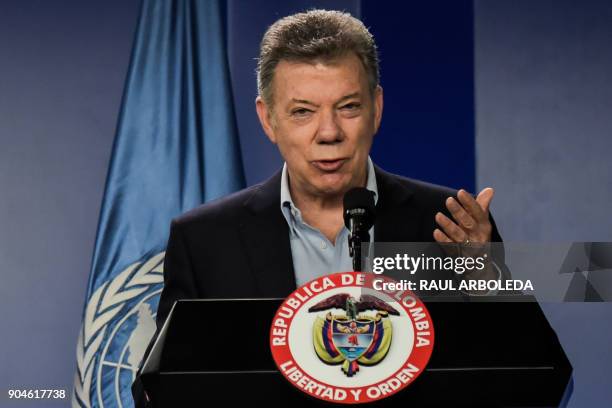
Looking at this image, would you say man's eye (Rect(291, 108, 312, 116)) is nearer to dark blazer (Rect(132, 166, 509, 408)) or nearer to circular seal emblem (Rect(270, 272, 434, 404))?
dark blazer (Rect(132, 166, 509, 408))

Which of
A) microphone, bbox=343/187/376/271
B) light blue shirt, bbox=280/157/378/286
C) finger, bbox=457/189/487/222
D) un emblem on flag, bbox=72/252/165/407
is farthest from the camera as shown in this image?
un emblem on flag, bbox=72/252/165/407

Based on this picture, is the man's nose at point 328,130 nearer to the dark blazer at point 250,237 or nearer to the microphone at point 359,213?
the dark blazer at point 250,237

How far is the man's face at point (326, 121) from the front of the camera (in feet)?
6.31

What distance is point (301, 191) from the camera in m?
2.09

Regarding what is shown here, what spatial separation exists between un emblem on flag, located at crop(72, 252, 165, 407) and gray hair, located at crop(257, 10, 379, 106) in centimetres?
107

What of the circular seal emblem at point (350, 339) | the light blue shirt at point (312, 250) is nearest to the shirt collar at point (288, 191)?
the light blue shirt at point (312, 250)

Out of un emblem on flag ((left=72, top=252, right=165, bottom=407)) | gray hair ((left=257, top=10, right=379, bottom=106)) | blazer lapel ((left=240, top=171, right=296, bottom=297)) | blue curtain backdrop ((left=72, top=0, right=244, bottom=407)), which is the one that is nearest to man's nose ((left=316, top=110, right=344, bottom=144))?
gray hair ((left=257, top=10, right=379, bottom=106))

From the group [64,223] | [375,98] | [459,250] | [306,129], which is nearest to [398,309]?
[459,250]

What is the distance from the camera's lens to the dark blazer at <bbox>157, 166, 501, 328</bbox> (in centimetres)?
192

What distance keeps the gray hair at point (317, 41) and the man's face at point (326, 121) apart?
0.02 meters

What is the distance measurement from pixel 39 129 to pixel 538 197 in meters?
1.76

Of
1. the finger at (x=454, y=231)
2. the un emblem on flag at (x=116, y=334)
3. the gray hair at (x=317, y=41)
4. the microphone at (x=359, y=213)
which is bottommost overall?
the un emblem on flag at (x=116, y=334)

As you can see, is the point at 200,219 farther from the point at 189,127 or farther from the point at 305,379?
the point at 305,379

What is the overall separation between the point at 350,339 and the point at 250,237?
3.19 ft
